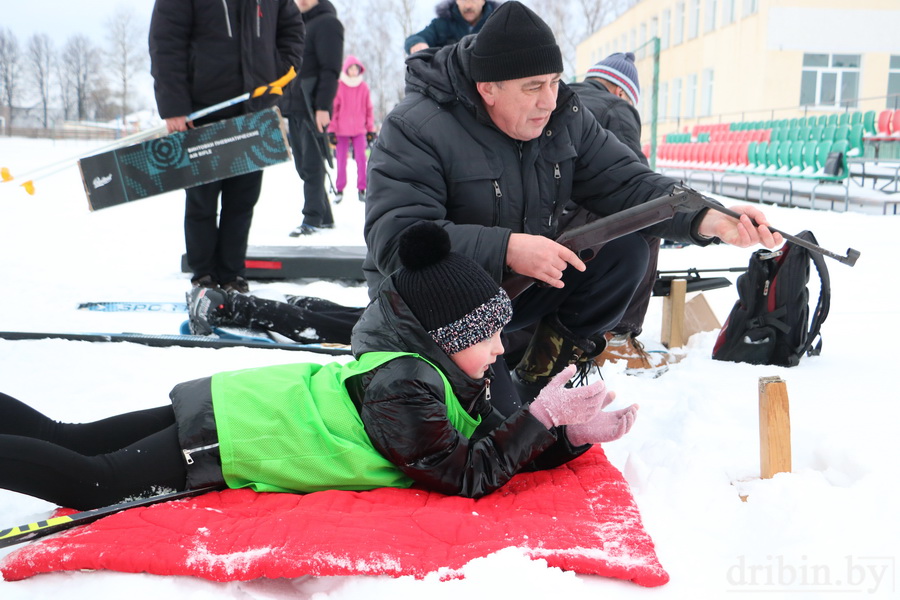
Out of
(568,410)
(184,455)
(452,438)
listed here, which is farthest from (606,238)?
(184,455)

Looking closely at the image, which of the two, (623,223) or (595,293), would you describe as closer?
(623,223)

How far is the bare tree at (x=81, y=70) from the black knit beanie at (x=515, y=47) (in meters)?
33.0

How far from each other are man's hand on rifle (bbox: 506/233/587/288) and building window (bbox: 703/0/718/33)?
78.3 ft

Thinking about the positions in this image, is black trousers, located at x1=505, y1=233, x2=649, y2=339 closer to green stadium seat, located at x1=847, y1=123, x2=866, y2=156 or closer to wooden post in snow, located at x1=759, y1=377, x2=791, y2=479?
wooden post in snow, located at x1=759, y1=377, x2=791, y2=479

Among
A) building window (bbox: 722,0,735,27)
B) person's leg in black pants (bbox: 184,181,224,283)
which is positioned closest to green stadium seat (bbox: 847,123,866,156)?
person's leg in black pants (bbox: 184,181,224,283)

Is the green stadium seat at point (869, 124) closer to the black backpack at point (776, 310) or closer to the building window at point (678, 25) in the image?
the black backpack at point (776, 310)

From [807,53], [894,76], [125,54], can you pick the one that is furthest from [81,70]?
[894,76]

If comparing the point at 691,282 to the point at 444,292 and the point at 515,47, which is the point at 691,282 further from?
the point at 444,292

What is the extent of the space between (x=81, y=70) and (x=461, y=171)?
3720 cm

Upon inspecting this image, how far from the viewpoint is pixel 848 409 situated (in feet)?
7.88

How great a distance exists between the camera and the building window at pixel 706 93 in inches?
917

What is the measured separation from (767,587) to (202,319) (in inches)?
104

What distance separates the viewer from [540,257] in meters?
2.02

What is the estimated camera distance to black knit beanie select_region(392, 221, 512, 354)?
1.78 meters
